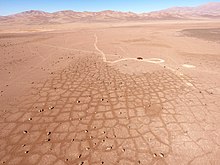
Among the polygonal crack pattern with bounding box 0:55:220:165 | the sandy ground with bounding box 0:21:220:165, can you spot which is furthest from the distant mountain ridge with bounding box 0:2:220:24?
the polygonal crack pattern with bounding box 0:55:220:165

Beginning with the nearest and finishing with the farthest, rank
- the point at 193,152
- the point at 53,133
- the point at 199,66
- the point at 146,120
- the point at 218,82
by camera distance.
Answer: the point at 193,152 → the point at 53,133 → the point at 146,120 → the point at 218,82 → the point at 199,66

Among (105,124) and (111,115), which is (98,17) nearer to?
(111,115)

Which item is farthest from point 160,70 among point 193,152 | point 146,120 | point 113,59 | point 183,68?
point 193,152

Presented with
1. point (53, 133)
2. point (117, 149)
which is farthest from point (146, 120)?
point (53, 133)

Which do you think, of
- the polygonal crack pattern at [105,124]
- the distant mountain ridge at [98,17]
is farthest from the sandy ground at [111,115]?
the distant mountain ridge at [98,17]

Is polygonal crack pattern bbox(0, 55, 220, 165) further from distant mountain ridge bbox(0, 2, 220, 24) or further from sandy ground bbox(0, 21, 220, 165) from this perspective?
distant mountain ridge bbox(0, 2, 220, 24)

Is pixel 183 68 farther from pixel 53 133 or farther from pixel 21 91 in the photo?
pixel 21 91

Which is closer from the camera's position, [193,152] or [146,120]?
[193,152]

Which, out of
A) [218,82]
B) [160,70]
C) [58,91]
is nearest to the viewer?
[58,91]

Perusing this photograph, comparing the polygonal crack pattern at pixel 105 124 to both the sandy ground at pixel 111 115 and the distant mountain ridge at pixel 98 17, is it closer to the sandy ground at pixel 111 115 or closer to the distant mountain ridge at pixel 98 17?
the sandy ground at pixel 111 115
